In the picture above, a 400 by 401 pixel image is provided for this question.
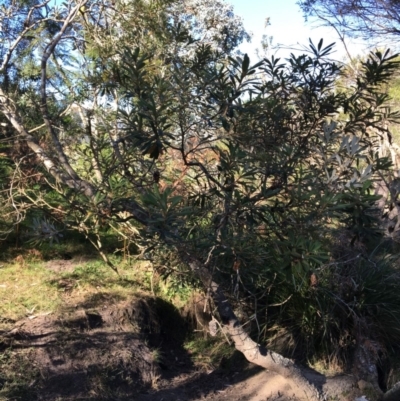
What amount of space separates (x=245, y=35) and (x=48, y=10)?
7.58 meters

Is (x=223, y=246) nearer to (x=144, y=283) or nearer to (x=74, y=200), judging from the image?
(x=74, y=200)

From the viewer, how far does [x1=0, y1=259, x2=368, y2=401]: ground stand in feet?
16.0

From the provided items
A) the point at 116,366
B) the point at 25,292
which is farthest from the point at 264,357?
the point at 25,292

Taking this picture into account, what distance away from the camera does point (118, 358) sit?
17.6 ft

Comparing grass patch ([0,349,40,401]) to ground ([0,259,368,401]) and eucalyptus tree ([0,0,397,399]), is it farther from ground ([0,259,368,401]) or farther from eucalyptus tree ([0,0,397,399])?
eucalyptus tree ([0,0,397,399])

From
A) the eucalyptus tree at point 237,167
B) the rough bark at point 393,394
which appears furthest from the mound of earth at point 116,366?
the eucalyptus tree at point 237,167

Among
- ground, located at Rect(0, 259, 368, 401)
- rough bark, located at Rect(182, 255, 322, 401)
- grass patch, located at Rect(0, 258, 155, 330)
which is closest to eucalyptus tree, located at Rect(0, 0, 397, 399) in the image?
rough bark, located at Rect(182, 255, 322, 401)

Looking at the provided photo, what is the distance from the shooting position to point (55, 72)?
24.0ft

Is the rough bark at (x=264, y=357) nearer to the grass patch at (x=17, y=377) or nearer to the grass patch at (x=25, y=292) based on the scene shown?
the grass patch at (x=17, y=377)

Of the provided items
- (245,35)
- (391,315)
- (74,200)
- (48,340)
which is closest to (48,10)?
(74,200)

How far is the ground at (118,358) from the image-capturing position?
4.89m

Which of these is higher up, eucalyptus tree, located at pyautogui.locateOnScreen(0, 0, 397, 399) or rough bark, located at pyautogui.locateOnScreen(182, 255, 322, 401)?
eucalyptus tree, located at pyautogui.locateOnScreen(0, 0, 397, 399)

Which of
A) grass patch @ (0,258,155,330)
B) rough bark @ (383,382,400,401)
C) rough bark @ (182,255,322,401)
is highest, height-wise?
grass patch @ (0,258,155,330)

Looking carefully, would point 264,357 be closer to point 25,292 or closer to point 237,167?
point 237,167
